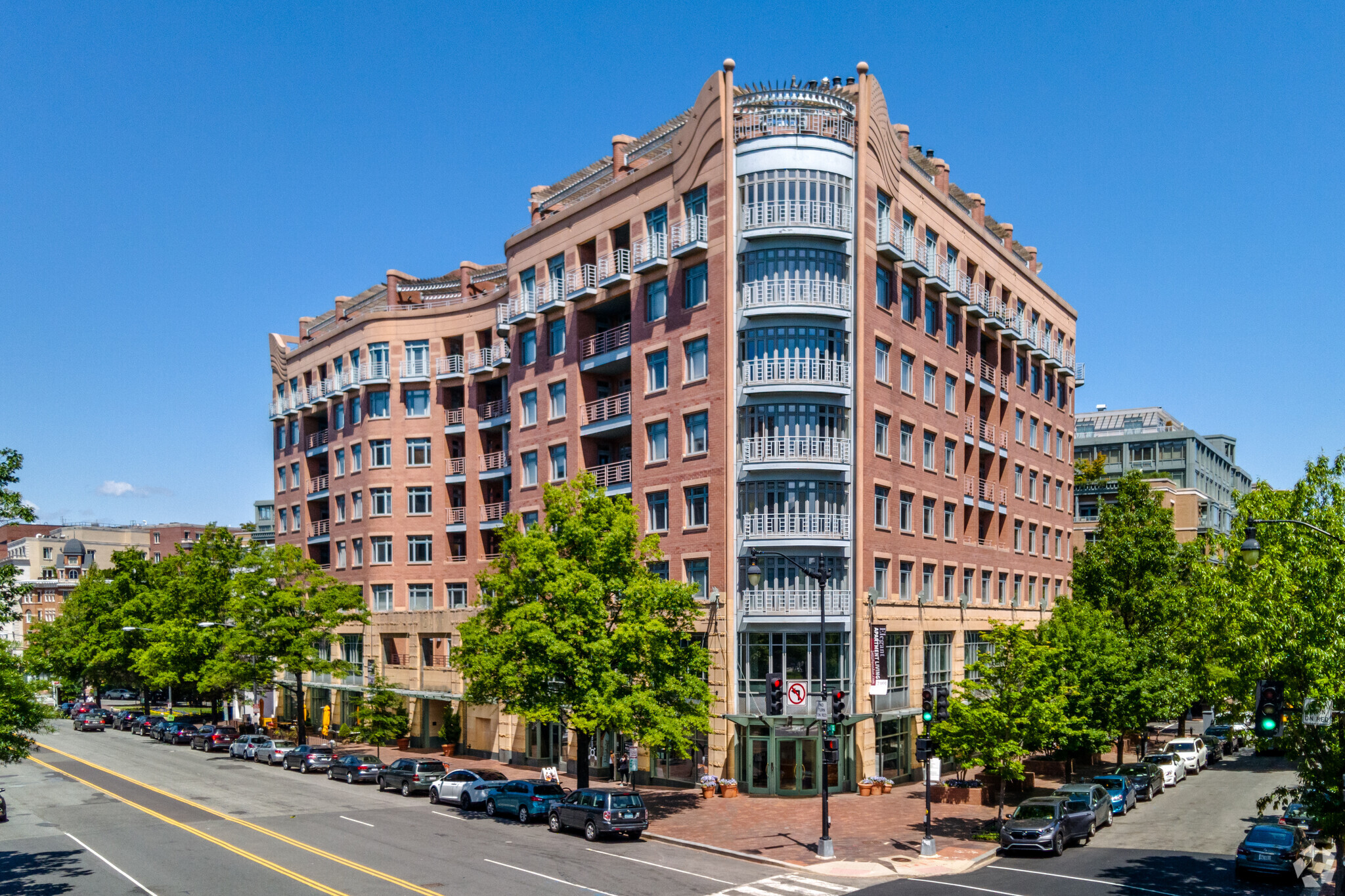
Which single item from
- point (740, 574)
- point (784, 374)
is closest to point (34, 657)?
point (740, 574)

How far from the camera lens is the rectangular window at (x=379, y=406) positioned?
2768 inches

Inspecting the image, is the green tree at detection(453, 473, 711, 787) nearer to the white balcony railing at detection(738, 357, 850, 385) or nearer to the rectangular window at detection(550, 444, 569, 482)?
the white balcony railing at detection(738, 357, 850, 385)

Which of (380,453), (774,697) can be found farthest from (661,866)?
(380,453)

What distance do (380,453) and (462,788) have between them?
3299 cm

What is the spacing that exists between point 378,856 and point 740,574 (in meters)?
19.0

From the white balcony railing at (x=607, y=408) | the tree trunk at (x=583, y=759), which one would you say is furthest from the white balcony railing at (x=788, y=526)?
the tree trunk at (x=583, y=759)

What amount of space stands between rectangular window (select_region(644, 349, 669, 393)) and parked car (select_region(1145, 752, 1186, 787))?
90.1 feet

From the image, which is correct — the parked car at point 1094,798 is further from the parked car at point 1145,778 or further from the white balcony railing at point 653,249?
the white balcony railing at point 653,249

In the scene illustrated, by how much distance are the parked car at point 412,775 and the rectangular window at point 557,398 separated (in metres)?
18.4

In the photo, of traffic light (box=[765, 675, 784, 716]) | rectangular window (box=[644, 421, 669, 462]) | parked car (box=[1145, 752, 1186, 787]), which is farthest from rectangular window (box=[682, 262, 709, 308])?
parked car (box=[1145, 752, 1186, 787])

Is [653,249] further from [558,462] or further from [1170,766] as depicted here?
[1170,766]

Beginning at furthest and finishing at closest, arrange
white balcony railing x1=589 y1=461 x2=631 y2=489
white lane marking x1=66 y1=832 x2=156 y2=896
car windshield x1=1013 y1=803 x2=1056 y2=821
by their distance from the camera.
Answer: white balcony railing x1=589 y1=461 x2=631 y2=489, car windshield x1=1013 y1=803 x2=1056 y2=821, white lane marking x1=66 y1=832 x2=156 y2=896

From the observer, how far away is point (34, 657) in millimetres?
39031

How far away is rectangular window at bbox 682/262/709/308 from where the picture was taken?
1875 inches
